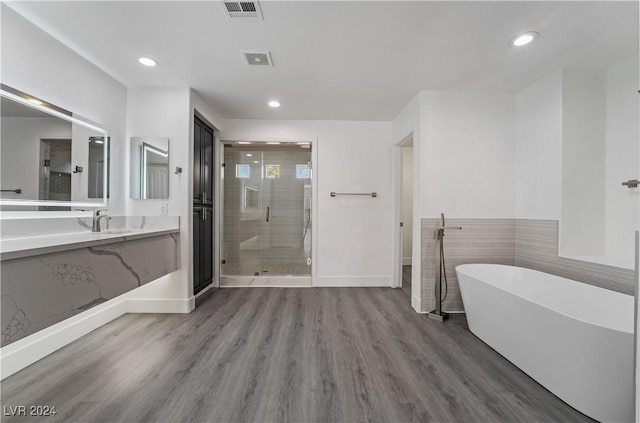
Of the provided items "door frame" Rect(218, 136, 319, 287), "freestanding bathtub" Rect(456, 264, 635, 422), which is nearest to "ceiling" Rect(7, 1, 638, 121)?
"door frame" Rect(218, 136, 319, 287)

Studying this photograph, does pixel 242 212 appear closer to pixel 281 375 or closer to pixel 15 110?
pixel 15 110

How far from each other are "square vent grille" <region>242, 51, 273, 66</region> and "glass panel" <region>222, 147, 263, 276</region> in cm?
165

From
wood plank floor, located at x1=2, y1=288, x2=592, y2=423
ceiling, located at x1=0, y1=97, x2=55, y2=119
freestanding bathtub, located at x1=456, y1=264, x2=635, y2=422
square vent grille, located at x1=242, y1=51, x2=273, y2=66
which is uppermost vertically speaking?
square vent grille, located at x1=242, y1=51, x2=273, y2=66

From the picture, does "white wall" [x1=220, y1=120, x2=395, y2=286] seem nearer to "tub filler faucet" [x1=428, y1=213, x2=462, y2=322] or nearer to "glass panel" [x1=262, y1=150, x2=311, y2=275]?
"glass panel" [x1=262, y1=150, x2=311, y2=275]

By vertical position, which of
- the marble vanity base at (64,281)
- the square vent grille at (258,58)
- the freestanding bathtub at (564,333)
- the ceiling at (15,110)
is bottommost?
the freestanding bathtub at (564,333)

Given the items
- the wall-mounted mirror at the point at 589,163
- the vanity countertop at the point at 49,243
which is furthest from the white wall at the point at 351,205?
the vanity countertop at the point at 49,243

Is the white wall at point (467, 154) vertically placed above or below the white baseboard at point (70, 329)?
above

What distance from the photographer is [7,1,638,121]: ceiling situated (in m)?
1.55

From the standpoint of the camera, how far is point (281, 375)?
5.34 feet

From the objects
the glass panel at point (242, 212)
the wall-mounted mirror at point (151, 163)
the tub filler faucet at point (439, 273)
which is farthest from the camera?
the glass panel at point (242, 212)

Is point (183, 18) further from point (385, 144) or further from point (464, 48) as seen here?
point (385, 144)

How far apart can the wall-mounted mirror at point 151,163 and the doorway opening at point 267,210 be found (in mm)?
1039

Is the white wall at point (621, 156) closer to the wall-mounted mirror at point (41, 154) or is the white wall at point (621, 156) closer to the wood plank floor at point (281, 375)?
the wood plank floor at point (281, 375)

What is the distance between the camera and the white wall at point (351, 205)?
139 inches
